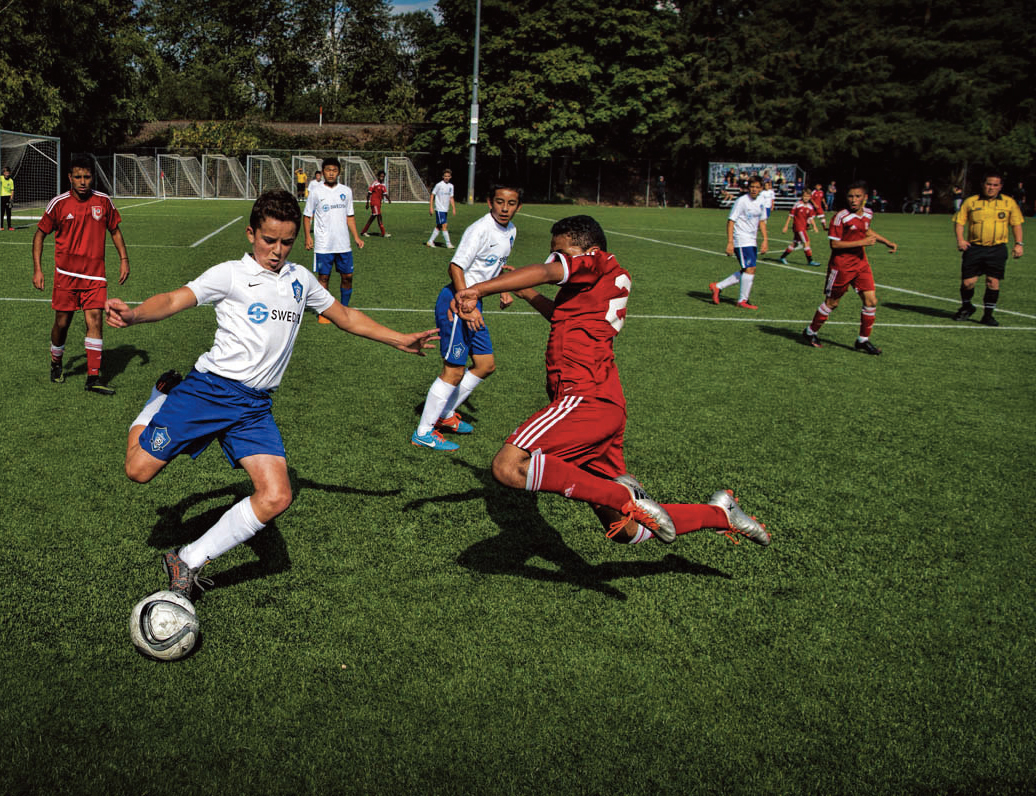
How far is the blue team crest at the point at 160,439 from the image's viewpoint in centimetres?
435

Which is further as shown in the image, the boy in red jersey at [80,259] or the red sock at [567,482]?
the boy in red jersey at [80,259]

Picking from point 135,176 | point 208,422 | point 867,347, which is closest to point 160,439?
point 208,422

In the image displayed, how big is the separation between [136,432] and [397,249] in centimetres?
1944

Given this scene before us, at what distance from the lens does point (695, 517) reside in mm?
4605

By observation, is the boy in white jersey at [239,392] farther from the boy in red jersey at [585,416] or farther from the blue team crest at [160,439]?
the boy in red jersey at [585,416]

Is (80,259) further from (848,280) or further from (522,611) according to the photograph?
(848,280)

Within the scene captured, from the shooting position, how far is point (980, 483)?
6746 mm

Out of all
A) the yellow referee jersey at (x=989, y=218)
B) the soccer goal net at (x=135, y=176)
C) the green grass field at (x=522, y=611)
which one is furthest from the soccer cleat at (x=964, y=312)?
the soccer goal net at (x=135, y=176)

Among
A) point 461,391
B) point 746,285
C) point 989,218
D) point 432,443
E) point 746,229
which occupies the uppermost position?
point 989,218

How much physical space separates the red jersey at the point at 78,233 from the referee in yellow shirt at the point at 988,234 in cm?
1253

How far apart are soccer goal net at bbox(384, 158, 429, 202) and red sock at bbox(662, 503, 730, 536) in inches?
1962

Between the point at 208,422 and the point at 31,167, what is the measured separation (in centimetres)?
3327

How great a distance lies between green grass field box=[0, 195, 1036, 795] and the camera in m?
3.39

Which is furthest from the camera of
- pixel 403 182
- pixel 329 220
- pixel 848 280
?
pixel 403 182
